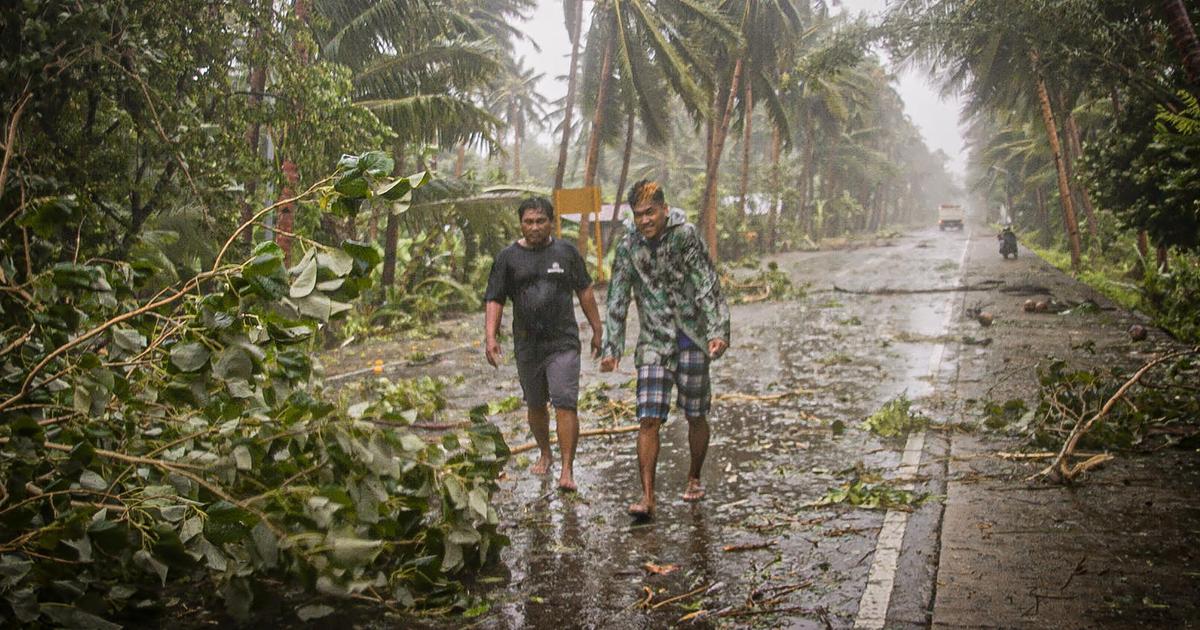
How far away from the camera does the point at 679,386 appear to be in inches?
214

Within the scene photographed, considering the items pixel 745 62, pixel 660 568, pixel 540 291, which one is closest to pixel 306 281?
pixel 660 568

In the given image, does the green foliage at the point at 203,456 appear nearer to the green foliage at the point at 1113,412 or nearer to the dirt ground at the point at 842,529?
the dirt ground at the point at 842,529

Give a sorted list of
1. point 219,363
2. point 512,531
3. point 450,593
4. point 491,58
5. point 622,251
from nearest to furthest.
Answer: point 219,363
point 450,593
point 512,531
point 622,251
point 491,58

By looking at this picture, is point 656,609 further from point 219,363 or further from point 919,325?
point 919,325

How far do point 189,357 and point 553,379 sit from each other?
284cm

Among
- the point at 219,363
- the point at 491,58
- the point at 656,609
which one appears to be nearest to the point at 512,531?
the point at 656,609

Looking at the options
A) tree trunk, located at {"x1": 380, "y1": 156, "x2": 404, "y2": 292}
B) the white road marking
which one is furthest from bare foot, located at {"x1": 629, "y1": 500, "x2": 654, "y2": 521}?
tree trunk, located at {"x1": 380, "y1": 156, "x2": 404, "y2": 292}

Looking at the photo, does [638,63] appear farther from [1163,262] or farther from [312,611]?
[312,611]

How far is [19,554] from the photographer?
3055mm

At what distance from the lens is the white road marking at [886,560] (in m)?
3.70

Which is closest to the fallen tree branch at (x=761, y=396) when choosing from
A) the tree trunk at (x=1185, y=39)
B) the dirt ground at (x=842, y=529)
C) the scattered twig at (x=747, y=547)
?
the dirt ground at (x=842, y=529)

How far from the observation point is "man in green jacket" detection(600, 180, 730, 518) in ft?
17.3

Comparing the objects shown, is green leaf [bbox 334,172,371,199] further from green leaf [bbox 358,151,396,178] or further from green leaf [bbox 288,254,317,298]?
green leaf [bbox 288,254,317,298]

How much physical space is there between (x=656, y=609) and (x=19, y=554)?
231 cm
